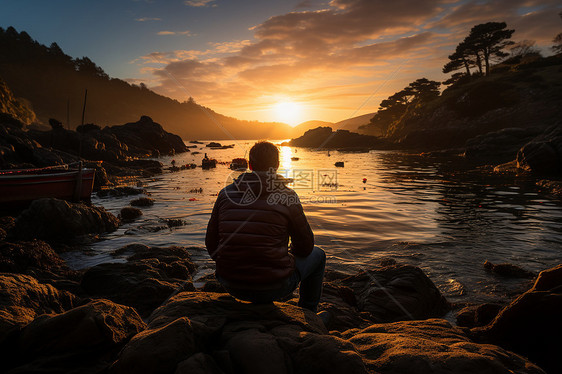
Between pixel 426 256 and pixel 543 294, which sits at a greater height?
pixel 543 294

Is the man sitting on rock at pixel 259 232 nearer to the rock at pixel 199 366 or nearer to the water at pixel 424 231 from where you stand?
the rock at pixel 199 366

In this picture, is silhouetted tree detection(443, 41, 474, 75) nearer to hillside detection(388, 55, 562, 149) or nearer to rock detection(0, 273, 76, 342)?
hillside detection(388, 55, 562, 149)

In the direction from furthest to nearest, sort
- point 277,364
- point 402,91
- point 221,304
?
1. point 402,91
2. point 221,304
3. point 277,364

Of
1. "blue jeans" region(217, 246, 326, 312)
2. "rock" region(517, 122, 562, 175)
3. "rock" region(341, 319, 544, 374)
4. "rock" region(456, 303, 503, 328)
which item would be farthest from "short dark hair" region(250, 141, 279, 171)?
"rock" region(517, 122, 562, 175)

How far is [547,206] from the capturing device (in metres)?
15.2

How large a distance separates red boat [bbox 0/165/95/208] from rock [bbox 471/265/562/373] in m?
18.5

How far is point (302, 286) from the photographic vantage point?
4.37m

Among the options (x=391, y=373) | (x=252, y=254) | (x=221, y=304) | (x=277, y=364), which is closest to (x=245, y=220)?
(x=252, y=254)

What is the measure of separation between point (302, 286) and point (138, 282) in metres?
3.74

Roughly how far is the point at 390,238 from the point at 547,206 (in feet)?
Answer: 34.0

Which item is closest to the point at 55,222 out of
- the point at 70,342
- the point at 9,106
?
the point at 70,342

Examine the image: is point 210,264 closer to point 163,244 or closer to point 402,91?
point 163,244

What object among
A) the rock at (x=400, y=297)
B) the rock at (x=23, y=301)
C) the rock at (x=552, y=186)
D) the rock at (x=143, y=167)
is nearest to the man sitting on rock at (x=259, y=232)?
the rock at (x=23, y=301)

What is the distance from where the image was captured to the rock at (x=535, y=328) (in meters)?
3.74
